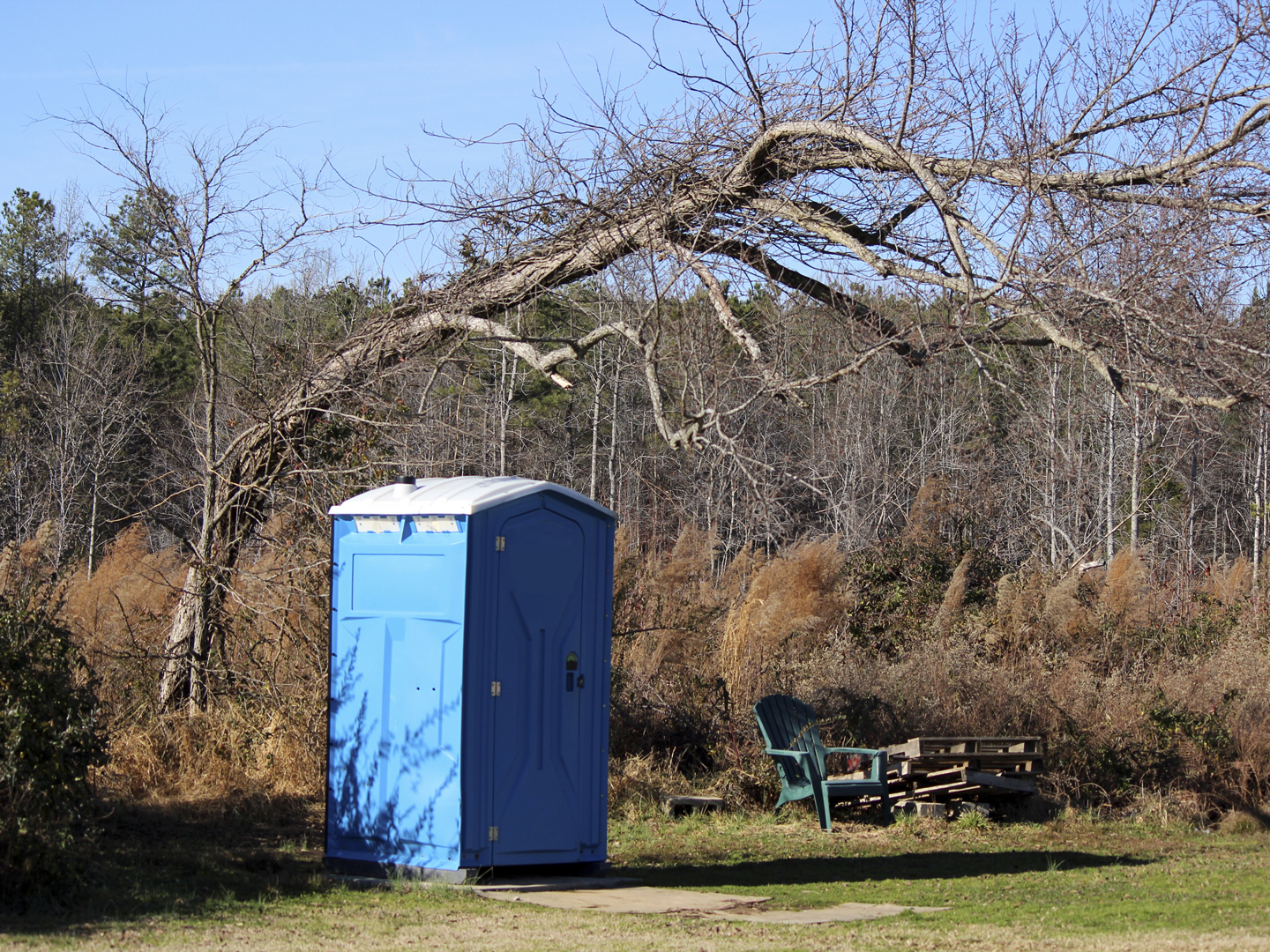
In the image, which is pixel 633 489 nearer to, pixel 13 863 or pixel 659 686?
pixel 659 686

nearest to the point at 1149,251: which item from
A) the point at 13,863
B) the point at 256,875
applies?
the point at 256,875

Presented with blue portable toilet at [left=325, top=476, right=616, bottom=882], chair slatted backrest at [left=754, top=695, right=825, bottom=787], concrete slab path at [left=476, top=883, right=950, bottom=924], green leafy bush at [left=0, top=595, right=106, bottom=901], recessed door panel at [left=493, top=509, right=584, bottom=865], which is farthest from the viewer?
chair slatted backrest at [left=754, top=695, right=825, bottom=787]

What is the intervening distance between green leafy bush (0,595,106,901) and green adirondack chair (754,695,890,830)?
17.6 ft

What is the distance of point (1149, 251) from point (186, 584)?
8.00m

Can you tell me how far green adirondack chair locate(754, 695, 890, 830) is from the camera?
32.1ft

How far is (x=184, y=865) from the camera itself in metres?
7.06

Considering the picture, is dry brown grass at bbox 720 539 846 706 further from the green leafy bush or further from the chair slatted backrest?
the green leafy bush

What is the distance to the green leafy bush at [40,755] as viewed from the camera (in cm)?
571

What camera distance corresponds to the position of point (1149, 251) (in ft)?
22.1

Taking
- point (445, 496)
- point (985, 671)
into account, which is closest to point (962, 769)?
point (985, 671)

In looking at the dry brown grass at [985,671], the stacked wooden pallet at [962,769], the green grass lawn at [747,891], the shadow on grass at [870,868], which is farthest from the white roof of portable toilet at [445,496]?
the dry brown grass at [985,671]

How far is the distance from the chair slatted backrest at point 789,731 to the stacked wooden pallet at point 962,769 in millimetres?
652

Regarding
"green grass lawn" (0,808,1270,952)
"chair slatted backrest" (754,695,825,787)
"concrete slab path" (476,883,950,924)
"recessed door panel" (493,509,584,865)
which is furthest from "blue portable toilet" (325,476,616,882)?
"chair slatted backrest" (754,695,825,787)

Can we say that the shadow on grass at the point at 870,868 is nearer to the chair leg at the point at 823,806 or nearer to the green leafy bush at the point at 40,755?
the chair leg at the point at 823,806
